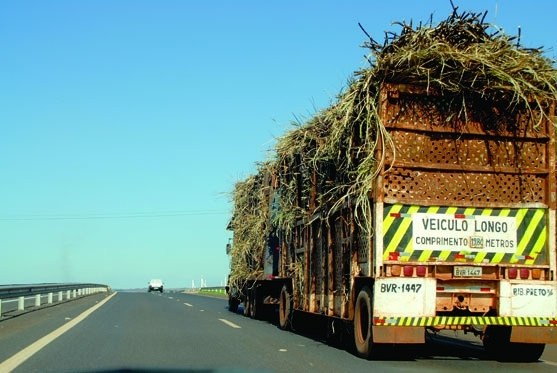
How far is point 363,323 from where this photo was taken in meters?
10.8

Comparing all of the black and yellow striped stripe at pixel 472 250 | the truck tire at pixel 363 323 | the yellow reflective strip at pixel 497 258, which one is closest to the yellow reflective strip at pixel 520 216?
the black and yellow striped stripe at pixel 472 250

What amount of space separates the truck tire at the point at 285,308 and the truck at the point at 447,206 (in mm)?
4362

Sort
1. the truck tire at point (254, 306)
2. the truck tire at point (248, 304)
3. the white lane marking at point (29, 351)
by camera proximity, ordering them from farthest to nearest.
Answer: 1. the truck tire at point (248, 304)
2. the truck tire at point (254, 306)
3. the white lane marking at point (29, 351)

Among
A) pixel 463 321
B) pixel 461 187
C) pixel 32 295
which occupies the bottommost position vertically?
pixel 32 295

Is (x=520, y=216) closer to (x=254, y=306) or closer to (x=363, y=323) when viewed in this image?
(x=363, y=323)

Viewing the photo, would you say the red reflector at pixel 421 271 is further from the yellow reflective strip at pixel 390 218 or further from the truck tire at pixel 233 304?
the truck tire at pixel 233 304

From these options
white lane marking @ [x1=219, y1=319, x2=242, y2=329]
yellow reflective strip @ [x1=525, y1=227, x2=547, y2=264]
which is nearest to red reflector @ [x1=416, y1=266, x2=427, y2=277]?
yellow reflective strip @ [x1=525, y1=227, x2=547, y2=264]

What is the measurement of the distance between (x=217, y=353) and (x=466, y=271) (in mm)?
4076

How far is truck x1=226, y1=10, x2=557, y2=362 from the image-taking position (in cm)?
1034

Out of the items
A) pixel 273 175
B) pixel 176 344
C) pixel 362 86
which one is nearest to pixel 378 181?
pixel 362 86

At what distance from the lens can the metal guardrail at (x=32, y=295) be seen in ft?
79.0

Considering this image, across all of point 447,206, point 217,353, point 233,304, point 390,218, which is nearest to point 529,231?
point 447,206

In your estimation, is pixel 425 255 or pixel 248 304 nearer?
pixel 425 255

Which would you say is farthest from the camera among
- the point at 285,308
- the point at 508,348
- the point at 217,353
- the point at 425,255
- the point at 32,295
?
the point at 32,295
